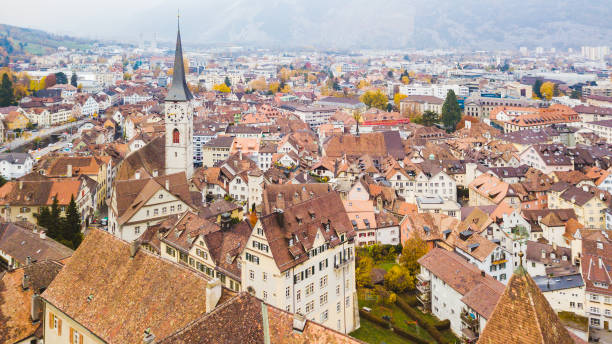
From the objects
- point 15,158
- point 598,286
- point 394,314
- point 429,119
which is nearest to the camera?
point 394,314

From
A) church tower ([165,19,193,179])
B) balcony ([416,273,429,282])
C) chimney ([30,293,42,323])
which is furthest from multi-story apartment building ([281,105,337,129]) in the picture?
chimney ([30,293,42,323])

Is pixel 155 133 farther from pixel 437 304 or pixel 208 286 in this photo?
pixel 208 286

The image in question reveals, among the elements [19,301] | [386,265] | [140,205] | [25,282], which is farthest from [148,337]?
[386,265]

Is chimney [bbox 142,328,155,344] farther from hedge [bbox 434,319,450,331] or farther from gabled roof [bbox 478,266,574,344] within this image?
hedge [bbox 434,319,450,331]

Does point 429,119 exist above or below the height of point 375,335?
above

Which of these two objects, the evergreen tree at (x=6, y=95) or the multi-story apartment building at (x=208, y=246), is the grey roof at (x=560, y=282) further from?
the evergreen tree at (x=6, y=95)

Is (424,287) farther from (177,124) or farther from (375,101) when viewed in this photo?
(375,101)

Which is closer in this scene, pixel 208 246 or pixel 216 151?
pixel 208 246

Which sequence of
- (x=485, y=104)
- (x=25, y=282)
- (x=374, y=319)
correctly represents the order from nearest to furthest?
(x=25, y=282) < (x=374, y=319) < (x=485, y=104)
